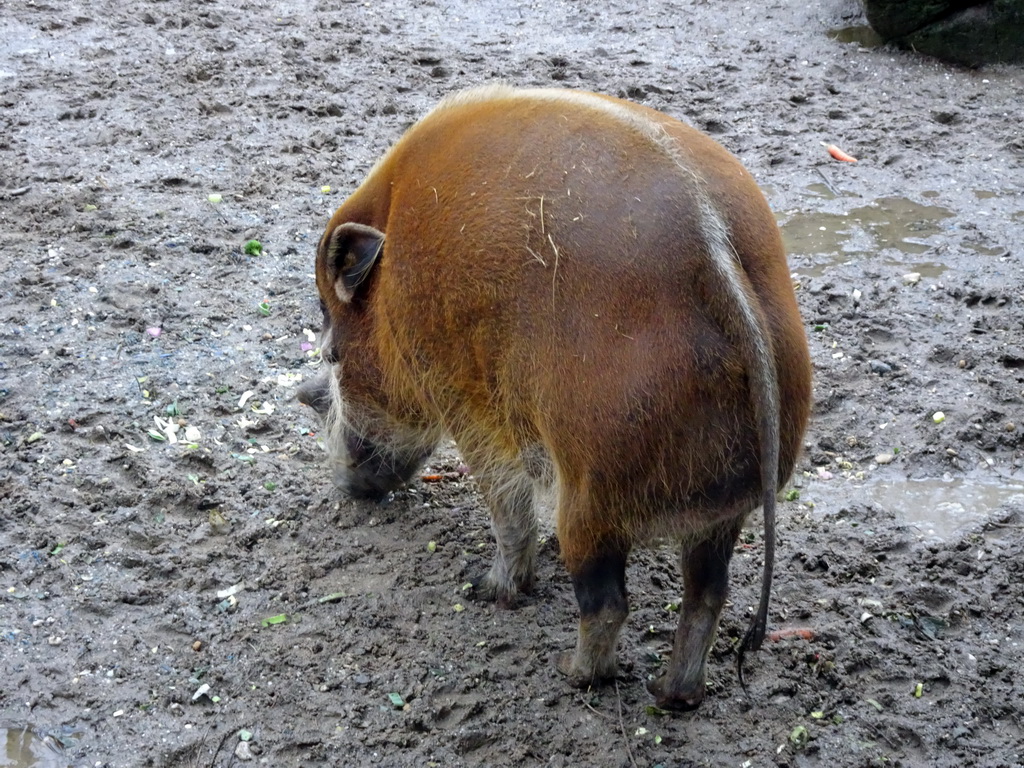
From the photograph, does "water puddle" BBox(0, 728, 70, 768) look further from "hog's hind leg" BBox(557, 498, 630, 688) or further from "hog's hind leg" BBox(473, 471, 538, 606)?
"hog's hind leg" BBox(557, 498, 630, 688)

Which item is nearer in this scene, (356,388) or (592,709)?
(592,709)

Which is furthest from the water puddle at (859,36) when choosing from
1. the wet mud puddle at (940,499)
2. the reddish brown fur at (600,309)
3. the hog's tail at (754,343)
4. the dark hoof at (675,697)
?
the dark hoof at (675,697)

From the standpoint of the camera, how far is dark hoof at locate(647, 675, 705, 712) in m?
3.06

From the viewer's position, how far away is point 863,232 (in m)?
5.72

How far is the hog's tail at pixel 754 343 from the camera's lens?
2.49 m

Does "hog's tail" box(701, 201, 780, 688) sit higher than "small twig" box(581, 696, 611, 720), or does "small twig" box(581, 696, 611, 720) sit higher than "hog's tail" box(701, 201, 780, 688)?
"hog's tail" box(701, 201, 780, 688)

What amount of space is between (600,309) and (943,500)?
209 cm

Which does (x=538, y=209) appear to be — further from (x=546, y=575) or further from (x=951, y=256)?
(x=951, y=256)

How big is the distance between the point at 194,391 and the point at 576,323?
2.43m

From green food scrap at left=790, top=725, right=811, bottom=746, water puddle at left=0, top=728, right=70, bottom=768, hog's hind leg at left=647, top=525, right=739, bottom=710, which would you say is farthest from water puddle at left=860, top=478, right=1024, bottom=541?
water puddle at left=0, top=728, right=70, bottom=768

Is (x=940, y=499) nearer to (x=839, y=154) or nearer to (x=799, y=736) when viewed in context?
(x=799, y=736)

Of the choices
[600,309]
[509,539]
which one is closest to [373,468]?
[509,539]

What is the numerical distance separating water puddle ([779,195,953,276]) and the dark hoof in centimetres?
284

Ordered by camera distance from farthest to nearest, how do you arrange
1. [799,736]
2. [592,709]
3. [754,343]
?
[592,709] < [799,736] < [754,343]
